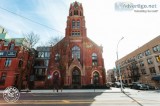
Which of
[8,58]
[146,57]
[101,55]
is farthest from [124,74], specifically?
[8,58]

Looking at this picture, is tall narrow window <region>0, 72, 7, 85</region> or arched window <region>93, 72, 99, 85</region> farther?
tall narrow window <region>0, 72, 7, 85</region>

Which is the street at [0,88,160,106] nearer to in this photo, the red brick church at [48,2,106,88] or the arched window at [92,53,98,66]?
the red brick church at [48,2,106,88]

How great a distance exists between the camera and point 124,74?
60.0m

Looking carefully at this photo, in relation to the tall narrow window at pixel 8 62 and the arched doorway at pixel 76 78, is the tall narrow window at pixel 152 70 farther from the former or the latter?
the tall narrow window at pixel 8 62

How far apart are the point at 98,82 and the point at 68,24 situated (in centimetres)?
1948

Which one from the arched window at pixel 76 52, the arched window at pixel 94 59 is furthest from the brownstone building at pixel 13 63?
the arched window at pixel 94 59

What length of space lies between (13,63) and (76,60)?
1750 cm

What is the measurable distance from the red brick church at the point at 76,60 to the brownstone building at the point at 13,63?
25.8 feet

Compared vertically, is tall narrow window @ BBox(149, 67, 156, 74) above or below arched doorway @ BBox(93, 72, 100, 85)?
above

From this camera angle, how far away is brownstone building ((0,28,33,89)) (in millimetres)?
30141

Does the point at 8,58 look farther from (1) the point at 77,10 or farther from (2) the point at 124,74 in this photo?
(2) the point at 124,74

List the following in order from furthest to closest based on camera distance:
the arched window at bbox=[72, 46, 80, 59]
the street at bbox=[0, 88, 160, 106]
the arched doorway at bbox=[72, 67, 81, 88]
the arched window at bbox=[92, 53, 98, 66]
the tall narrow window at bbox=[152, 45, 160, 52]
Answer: the tall narrow window at bbox=[152, 45, 160, 52], the arched window at bbox=[72, 46, 80, 59], the arched window at bbox=[92, 53, 98, 66], the arched doorway at bbox=[72, 67, 81, 88], the street at bbox=[0, 88, 160, 106]

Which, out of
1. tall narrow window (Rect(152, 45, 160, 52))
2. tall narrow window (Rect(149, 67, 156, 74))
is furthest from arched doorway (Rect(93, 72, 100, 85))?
tall narrow window (Rect(152, 45, 160, 52))

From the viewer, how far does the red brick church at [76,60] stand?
2950cm
